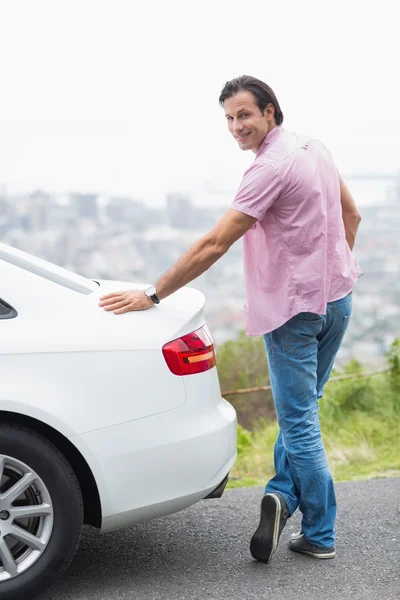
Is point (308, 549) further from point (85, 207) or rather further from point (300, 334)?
point (85, 207)

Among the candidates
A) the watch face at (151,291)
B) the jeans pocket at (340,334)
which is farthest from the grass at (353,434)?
the watch face at (151,291)

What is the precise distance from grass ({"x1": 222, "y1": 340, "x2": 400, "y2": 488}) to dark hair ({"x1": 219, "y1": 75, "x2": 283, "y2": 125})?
262 cm

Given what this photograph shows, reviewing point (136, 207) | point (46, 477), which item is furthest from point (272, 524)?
point (136, 207)

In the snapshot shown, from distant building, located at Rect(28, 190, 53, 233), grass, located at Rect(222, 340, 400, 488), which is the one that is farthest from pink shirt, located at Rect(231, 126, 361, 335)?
distant building, located at Rect(28, 190, 53, 233)

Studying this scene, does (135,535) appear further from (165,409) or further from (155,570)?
(165,409)

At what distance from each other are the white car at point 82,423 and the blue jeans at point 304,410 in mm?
440

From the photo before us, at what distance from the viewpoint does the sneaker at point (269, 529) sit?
3.59 meters

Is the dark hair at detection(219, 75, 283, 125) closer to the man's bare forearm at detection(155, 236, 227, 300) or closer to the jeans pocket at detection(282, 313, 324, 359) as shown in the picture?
the man's bare forearm at detection(155, 236, 227, 300)

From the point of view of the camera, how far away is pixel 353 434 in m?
7.07

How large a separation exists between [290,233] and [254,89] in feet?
2.07

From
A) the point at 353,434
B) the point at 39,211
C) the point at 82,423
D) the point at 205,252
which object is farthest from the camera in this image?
the point at 39,211

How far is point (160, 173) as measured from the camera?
35.8 metres

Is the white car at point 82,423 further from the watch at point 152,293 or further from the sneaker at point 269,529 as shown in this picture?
the sneaker at point 269,529

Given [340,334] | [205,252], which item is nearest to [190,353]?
[205,252]
